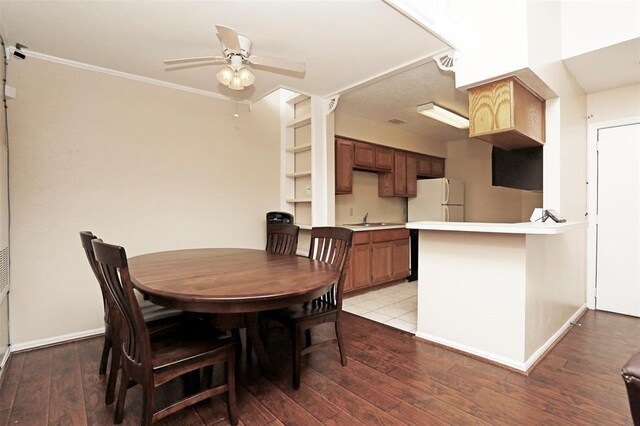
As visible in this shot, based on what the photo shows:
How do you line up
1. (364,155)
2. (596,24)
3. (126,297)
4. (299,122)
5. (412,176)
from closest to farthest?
(126,297) → (596,24) → (299,122) → (364,155) → (412,176)

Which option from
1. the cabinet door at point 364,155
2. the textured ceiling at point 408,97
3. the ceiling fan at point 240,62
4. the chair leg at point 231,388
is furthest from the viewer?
the cabinet door at point 364,155

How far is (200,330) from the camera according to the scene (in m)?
1.78

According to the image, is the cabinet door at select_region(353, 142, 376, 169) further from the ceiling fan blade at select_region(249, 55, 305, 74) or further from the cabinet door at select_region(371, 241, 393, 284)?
the ceiling fan blade at select_region(249, 55, 305, 74)

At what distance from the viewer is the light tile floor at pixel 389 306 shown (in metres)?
3.13

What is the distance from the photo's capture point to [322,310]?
220 cm

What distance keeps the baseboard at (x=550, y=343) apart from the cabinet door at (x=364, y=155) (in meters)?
2.95

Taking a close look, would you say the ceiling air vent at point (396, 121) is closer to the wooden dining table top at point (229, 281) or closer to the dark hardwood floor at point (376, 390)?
the wooden dining table top at point (229, 281)

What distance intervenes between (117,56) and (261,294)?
2.59 metres

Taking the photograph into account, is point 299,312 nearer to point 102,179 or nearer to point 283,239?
point 283,239

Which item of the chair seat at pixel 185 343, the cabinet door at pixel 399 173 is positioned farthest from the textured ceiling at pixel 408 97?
the chair seat at pixel 185 343

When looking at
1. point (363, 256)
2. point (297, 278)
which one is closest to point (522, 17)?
Answer: point (297, 278)

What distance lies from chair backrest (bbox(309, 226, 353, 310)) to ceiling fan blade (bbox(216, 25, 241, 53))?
1.45 metres

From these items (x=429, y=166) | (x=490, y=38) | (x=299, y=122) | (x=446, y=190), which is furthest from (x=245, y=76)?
(x=429, y=166)

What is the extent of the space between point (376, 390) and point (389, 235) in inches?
107
